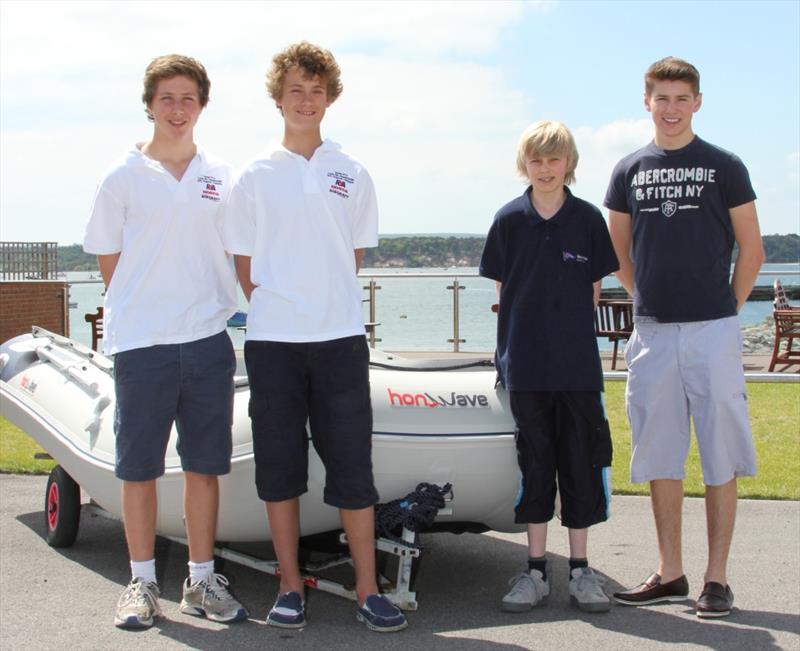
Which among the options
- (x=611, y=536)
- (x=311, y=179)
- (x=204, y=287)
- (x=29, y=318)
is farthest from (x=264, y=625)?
(x=29, y=318)

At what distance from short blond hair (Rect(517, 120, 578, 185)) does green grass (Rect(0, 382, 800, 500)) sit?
9.38ft

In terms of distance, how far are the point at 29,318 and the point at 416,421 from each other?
16.9 m

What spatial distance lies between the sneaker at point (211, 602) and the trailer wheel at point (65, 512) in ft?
4.28

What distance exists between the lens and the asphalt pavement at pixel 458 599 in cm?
429

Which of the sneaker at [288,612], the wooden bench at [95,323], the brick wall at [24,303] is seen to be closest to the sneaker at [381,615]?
the sneaker at [288,612]

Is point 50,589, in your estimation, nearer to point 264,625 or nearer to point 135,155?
point 264,625

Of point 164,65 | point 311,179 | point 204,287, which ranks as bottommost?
point 204,287

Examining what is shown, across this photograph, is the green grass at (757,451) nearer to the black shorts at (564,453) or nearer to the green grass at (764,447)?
the green grass at (764,447)

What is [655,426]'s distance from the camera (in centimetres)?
473

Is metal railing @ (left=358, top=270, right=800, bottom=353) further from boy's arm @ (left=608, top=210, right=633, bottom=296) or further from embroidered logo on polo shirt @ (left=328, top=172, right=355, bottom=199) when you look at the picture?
embroidered logo on polo shirt @ (left=328, top=172, right=355, bottom=199)

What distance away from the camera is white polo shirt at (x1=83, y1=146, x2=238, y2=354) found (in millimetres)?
4504

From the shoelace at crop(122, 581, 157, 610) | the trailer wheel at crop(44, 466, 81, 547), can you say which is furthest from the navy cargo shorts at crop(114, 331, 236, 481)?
the trailer wheel at crop(44, 466, 81, 547)

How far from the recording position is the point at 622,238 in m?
4.86

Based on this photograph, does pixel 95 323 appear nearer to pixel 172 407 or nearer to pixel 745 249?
pixel 172 407
